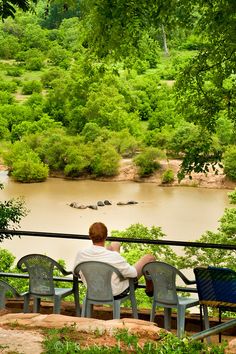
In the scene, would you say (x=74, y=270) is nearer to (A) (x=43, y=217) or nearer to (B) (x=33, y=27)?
(A) (x=43, y=217)

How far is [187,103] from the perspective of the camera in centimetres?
888

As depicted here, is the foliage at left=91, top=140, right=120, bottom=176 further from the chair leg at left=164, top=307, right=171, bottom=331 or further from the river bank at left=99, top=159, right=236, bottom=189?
the chair leg at left=164, top=307, right=171, bottom=331

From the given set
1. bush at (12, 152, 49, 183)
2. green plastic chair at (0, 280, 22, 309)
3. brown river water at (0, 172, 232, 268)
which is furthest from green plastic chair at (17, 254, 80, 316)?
bush at (12, 152, 49, 183)

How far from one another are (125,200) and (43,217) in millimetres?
8435

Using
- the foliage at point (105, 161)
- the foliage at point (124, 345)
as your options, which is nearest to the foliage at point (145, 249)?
the foliage at point (124, 345)

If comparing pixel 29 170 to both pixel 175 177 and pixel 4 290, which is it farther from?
pixel 4 290

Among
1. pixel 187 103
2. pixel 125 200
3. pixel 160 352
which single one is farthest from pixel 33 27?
pixel 160 352

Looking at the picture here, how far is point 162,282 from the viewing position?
13.0 ft

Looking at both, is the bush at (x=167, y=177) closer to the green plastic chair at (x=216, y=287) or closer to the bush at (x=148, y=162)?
the bush at (x=148, y=162)

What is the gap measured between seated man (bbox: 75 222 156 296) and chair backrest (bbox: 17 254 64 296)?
16 centimetres

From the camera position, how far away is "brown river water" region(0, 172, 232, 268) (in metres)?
41.5

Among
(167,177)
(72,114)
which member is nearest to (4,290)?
(167,177)

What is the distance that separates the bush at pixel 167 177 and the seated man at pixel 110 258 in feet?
183

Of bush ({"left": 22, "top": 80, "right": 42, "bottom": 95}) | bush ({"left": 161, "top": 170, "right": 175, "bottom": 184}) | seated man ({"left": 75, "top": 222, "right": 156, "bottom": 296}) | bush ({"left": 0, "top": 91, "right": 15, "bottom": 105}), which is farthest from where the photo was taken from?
bush ({"left": 22, "top": 80, "right": 42, "bottom": 95})
